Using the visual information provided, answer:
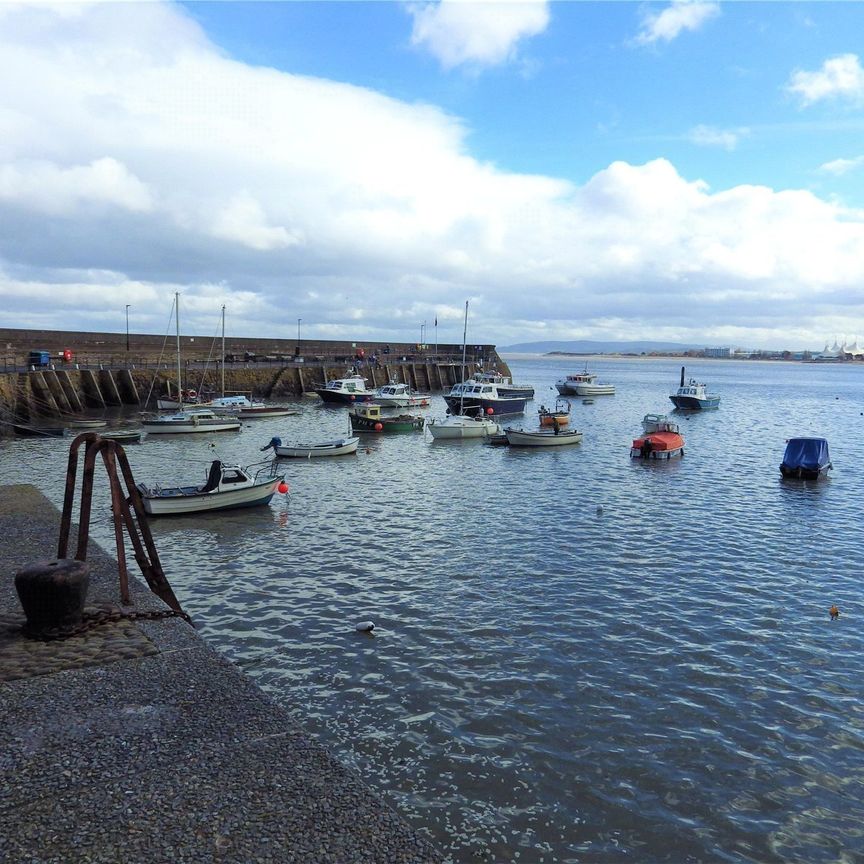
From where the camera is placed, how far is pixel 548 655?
44.3 feet

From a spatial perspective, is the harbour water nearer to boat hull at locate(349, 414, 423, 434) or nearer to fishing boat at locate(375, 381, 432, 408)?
boat hull at locate(349, 414, 423, 434)

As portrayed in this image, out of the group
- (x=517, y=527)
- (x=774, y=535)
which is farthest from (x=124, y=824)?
(x=774, y=535)

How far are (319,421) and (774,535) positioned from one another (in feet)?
132

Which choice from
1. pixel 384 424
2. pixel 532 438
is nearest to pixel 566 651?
pixel 532 438

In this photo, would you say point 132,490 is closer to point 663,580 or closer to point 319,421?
point 663,580

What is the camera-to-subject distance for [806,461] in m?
33.2

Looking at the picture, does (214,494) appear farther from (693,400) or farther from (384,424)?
(693,400)

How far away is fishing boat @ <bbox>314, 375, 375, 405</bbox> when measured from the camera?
70.2m

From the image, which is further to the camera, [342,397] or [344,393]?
[342,397]

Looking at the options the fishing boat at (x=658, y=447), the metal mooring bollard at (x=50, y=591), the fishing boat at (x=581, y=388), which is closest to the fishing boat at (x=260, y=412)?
the fishing boat at (x=658, y=447)

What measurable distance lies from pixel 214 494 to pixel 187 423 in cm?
2383

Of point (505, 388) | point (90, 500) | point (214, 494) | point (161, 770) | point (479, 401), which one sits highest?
point (505, 388)

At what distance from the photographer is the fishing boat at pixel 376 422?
159 ft

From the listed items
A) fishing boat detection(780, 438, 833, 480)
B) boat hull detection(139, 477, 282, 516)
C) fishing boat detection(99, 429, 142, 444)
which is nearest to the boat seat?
boat hull detection(139, 477, 282, 516)
